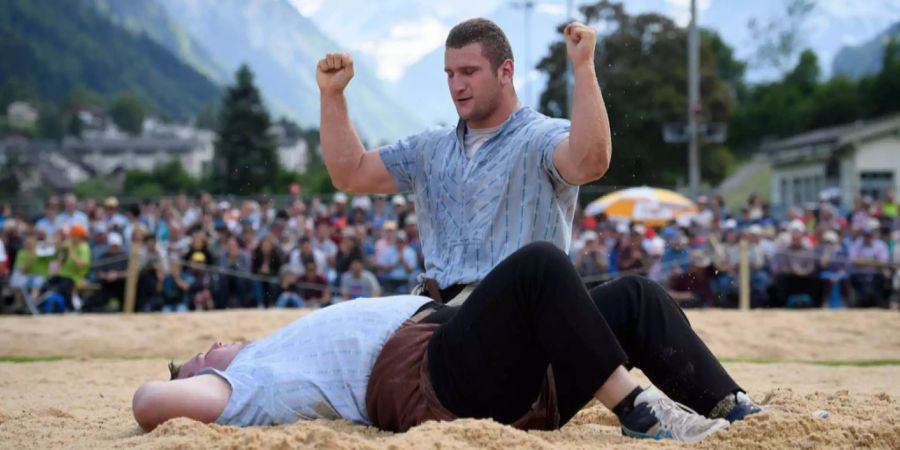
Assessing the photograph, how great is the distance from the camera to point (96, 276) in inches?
627

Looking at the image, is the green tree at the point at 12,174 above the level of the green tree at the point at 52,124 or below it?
below

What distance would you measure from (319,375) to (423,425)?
57 cm

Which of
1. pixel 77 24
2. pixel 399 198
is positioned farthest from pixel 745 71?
pixel 399 198

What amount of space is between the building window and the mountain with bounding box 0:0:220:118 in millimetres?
77236

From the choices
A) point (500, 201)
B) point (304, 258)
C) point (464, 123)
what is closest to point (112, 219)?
point (304, 258)

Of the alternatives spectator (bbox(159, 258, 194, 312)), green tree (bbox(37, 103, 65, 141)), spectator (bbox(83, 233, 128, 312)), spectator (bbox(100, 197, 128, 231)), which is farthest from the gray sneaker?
green tree (bbox(37, 103, 65, 141))

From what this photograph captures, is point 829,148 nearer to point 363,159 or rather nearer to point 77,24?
point 363,159

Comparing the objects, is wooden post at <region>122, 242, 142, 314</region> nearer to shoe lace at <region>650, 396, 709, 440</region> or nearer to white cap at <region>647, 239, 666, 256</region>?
white cap at <region>647, 239, 666, 256</region>

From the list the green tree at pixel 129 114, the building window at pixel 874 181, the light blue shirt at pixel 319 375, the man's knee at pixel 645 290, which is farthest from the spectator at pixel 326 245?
the green tree at pixel 129 114

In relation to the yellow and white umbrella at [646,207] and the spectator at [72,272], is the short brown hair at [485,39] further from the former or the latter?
the yellow and white umbrella at [646,207]

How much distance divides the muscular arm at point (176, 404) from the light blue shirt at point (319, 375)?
1.8 inches

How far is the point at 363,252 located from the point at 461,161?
11.0m

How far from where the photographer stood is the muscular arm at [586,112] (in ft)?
15.2

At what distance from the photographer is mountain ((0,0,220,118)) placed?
10419 centimetres
